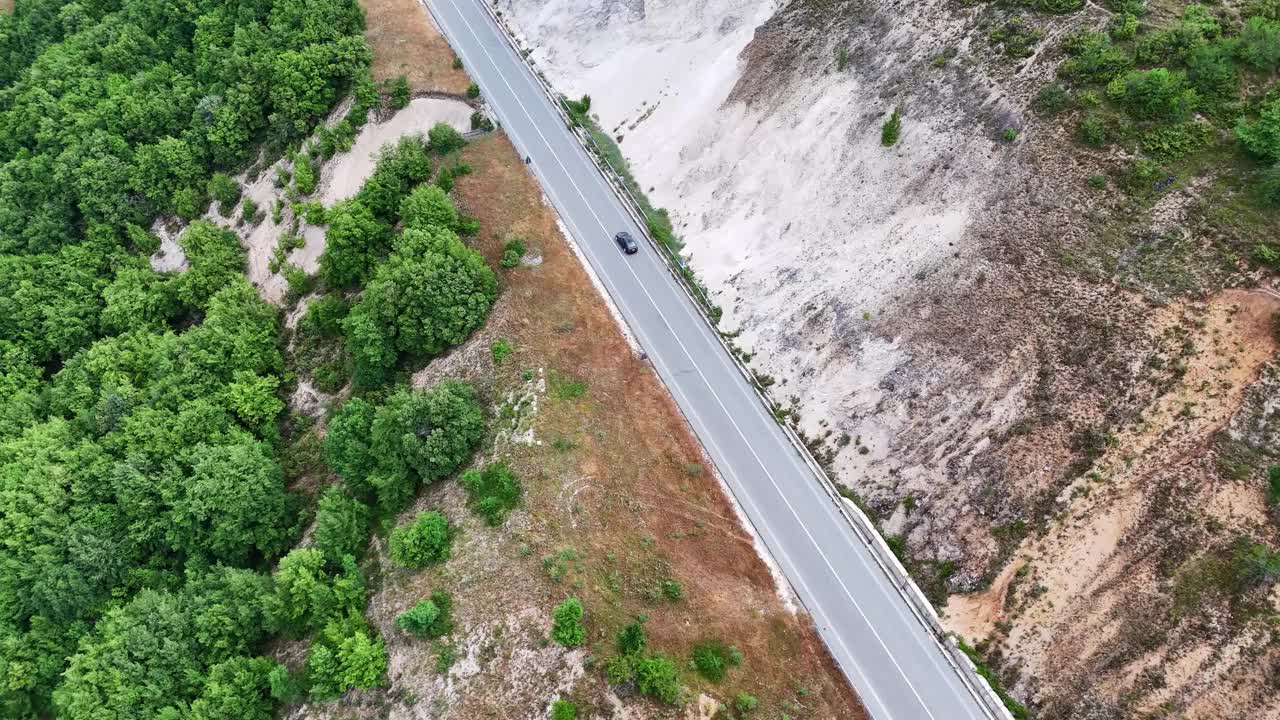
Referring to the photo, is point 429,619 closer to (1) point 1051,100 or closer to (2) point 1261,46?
(1) point 1051,100

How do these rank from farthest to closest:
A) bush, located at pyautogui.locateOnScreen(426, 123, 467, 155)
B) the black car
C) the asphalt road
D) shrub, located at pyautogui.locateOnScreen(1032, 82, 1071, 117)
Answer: bush, located at pyautogui.locateOnScreen(426, 123, 467, 155)
the black car
shrub, located at pyautogui.locateOnScreen(1032, 82, 1071, 117)
the asphalt road

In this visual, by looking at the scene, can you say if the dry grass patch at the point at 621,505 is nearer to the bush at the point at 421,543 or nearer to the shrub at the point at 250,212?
the bush at the point at 421,543

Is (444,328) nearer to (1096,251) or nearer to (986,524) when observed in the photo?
(986,524)

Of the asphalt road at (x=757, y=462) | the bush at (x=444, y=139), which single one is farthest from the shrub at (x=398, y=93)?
the asphalt road at (x=757, y=462)

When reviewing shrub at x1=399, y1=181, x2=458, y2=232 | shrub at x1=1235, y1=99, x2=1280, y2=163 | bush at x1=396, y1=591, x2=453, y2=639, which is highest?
shrub at x1=399, y1=181, x2=458, y2=232

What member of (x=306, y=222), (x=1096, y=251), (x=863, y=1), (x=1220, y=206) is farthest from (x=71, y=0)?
(x=1220, y=206)

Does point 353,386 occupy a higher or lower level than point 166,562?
higher

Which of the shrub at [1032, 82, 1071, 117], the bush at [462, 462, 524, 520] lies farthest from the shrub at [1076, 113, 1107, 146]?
the bush at [462, 462, 524, 520]

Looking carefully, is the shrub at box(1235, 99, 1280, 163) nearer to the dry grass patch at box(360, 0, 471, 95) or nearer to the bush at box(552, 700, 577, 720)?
the bush at box(552, 700, 577, 720)
